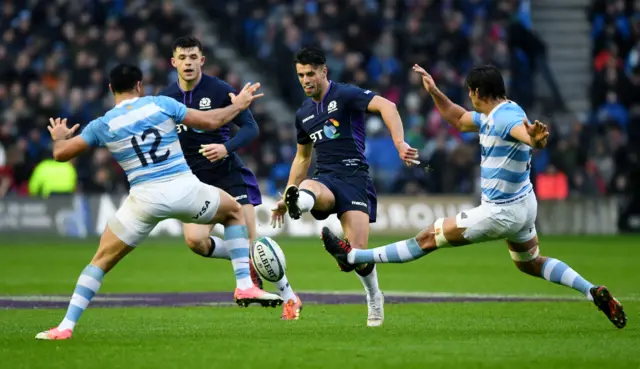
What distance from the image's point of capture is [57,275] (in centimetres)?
1748

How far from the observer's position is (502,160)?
998 cm

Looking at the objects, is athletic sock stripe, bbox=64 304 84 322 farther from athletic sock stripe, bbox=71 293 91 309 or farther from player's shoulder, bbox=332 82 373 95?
player's shoulder, bbox=332 82 373 95

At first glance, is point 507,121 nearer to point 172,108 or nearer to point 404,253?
point 404,253

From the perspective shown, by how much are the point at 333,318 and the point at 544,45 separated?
64.7ft

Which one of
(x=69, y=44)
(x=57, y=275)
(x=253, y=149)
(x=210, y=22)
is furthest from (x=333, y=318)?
(x=210, y=22)

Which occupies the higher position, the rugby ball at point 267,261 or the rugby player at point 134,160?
the rugby player at point 134,160

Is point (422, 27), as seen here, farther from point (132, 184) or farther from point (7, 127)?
point (132, 184)

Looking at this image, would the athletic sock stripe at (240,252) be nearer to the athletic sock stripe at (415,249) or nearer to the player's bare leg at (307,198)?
the player's bare leg at (307,198)

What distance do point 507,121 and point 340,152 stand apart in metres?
2.02

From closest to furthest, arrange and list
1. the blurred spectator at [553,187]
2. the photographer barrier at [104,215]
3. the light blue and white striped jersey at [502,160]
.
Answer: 1. the light blue and white striped jersey at [502,160]
2. the photographer barrier at [104,215]
3. the blurred spectator at [553,187]

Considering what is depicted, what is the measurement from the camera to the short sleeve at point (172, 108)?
979cm

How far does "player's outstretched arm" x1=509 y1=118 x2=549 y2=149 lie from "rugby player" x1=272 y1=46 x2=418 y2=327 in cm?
148

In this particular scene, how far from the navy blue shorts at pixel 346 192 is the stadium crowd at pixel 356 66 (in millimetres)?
14483

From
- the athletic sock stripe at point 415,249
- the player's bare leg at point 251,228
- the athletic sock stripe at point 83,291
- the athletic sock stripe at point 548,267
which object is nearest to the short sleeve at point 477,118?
the athletic sock stripe at point 415,249
